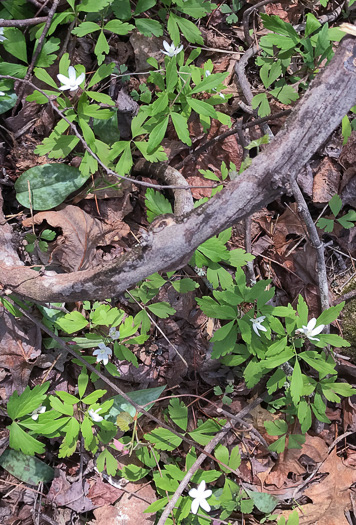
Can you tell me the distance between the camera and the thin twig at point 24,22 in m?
2.17

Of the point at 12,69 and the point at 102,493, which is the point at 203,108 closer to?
the point at 12,69

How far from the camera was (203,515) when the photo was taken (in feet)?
7.54

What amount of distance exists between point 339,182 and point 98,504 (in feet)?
9.41

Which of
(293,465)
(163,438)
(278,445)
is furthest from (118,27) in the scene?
(293,465)

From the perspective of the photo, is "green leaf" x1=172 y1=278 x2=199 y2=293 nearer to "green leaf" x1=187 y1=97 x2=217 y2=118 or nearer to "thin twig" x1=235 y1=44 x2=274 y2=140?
"green leaf" x1=187 y1=97 x2=217 y2=118

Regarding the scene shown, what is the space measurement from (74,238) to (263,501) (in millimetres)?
2250

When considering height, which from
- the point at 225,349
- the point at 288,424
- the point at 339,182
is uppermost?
the point at 339,182

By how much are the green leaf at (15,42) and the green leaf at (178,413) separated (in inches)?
92.9

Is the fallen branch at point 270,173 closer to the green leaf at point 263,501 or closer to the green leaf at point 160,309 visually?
the green leaf at point 160,309

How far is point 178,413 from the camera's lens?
8.10 feet

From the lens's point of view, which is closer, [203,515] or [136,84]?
[203,515]

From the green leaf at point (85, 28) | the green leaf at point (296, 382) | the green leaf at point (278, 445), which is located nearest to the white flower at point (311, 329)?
the green leaf at point (296, 382)

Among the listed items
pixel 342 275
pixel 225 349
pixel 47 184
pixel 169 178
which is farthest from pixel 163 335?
pixel 342 275

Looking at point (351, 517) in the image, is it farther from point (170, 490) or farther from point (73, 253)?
point (73, 253)
